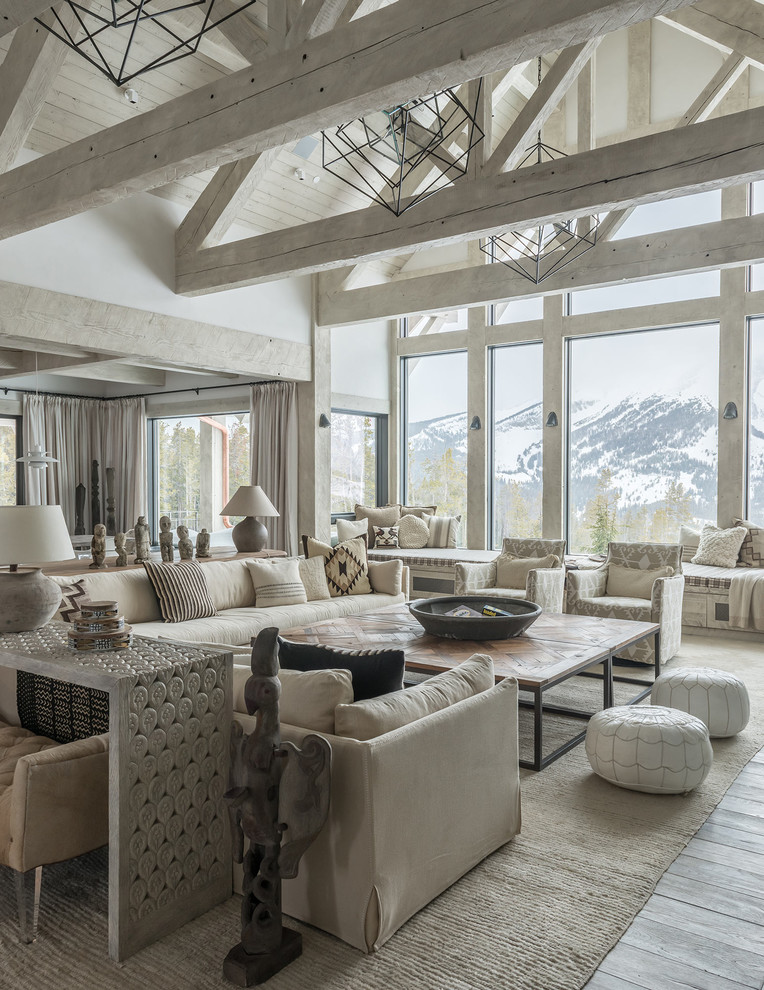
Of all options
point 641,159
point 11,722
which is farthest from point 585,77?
point 11,722

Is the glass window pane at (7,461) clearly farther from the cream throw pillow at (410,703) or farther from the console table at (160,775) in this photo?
the cream throw pillow at (410,703)

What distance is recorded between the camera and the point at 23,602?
270 cm

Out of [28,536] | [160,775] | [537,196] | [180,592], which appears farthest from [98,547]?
[537,196]

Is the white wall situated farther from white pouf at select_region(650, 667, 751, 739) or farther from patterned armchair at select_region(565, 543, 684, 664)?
white pouf at select_region(650, 667, 751, 739)

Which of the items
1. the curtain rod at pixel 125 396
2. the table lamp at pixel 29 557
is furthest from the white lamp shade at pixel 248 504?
the table lamp at pixel 29 557

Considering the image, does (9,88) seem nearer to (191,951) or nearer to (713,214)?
(191,951)

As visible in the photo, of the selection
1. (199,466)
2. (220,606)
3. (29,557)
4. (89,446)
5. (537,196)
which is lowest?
(220,606)

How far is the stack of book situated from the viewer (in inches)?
97.0

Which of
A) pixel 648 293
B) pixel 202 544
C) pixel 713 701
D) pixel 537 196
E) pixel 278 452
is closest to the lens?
pixel 713 701

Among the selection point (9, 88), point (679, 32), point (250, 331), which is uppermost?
point (679, 32)

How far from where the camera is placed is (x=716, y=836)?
2846 mm

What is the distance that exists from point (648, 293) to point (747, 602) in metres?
3.30

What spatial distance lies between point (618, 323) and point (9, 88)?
578cm

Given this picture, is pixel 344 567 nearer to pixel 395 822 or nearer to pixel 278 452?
pixel 278 452
